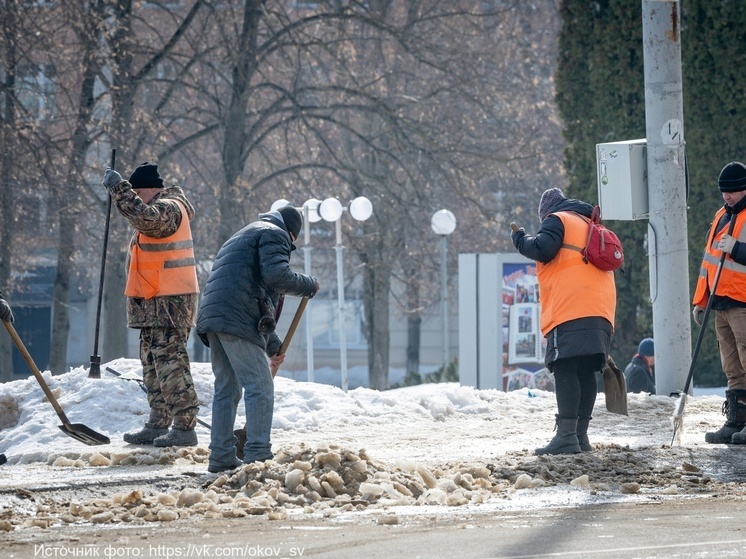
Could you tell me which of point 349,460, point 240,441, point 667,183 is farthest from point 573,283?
point 667,183

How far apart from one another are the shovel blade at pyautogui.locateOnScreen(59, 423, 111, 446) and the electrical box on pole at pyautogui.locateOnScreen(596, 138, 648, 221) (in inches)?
197

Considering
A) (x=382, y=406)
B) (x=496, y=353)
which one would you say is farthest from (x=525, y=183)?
(x=382, y=406)

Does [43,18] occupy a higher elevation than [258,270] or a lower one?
higher

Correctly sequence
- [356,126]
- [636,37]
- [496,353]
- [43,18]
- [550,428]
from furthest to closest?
[356,126] → [43,18] → [636,37] → [496,353] → [550,428]

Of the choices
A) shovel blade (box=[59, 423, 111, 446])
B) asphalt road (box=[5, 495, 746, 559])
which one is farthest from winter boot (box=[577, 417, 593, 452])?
shovel blade (box=[59, 423, 111, 446])

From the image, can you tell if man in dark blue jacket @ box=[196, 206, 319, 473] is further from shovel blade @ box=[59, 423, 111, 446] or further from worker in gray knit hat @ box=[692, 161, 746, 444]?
worker in gray knit hat @ box=[692, 161, 746, 444]

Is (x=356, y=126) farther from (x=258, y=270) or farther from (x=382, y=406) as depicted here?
(x=258, y=270)

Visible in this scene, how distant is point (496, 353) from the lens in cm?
1641

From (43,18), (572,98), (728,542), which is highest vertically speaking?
(43,18)

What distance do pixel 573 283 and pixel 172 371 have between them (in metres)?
2.77

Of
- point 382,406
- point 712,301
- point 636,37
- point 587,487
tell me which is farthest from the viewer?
point 636,37

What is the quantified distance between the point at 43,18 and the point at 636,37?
27.8 feet

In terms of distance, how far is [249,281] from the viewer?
796 cm

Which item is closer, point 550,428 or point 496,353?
point 550,428
